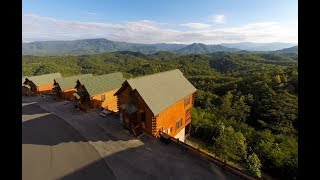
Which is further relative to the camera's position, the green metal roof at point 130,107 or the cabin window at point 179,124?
the cabin window at point 179,124

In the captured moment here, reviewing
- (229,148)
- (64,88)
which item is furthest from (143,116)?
(64,88)

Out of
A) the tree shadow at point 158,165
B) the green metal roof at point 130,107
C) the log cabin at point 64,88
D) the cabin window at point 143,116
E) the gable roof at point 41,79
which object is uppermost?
the gable roof at point 41,79

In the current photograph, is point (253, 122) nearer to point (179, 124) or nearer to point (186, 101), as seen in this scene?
point (186, 101)

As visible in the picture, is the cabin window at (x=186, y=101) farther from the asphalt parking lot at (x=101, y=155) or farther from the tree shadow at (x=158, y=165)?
the tree shadow at (x=158, y=165)

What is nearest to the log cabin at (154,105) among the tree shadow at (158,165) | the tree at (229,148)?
the tree shadow at (158,165)

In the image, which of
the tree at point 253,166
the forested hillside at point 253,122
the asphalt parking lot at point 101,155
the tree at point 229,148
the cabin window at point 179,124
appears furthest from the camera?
the cabin window at point 179,124
